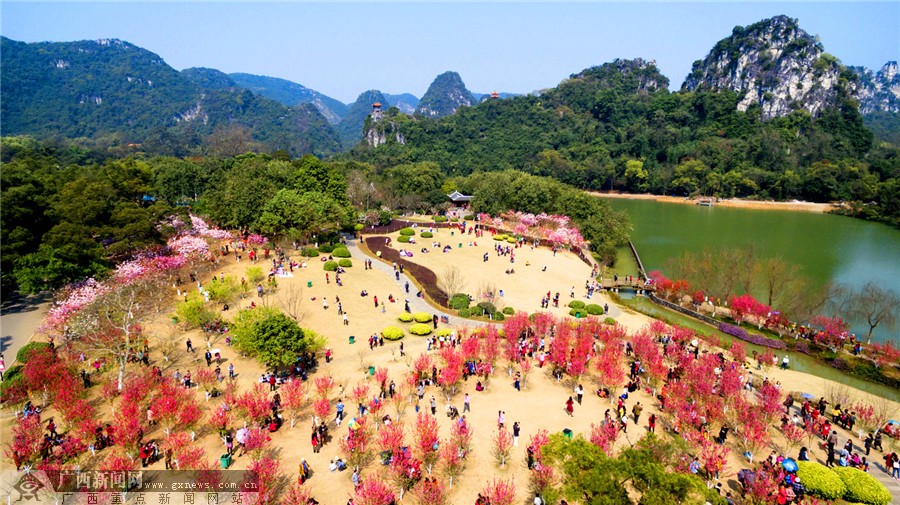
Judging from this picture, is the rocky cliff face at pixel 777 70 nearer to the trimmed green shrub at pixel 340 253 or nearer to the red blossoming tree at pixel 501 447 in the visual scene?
the trimmed green shrub at pixel 340 253

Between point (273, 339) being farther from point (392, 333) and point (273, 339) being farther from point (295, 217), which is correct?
point (295, 217)

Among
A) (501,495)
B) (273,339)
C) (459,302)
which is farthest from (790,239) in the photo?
(273,339)

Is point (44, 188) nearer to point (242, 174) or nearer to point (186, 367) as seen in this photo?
point (242, 174)

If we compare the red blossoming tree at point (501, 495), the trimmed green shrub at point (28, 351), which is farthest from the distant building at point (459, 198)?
the red blossoming tree at point (501, 495)

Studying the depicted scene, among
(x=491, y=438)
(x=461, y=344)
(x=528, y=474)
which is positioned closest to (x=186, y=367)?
(x=461, y=344)

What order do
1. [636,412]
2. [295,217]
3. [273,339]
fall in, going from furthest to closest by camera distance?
[295,217]
[273,339]
[636,412]
